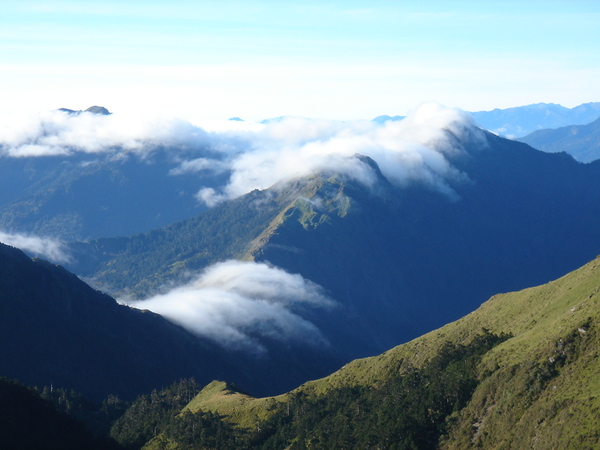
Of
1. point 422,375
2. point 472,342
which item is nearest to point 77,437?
point 422,375

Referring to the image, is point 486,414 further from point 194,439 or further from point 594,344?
point 194,439

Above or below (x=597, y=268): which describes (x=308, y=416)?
below

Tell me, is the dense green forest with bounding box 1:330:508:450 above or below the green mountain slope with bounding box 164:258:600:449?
below

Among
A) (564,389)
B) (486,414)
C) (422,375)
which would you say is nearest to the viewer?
(564,389)

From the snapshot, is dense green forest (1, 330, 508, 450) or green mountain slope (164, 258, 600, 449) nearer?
green mountain slope (164, 258, 600, 449)

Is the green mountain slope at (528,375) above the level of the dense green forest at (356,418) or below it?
above

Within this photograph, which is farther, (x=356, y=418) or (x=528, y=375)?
(x=356, y=418)

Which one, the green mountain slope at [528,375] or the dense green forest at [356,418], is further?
the dense green forest at [356,418]

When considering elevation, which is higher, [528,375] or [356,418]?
[528,375]
